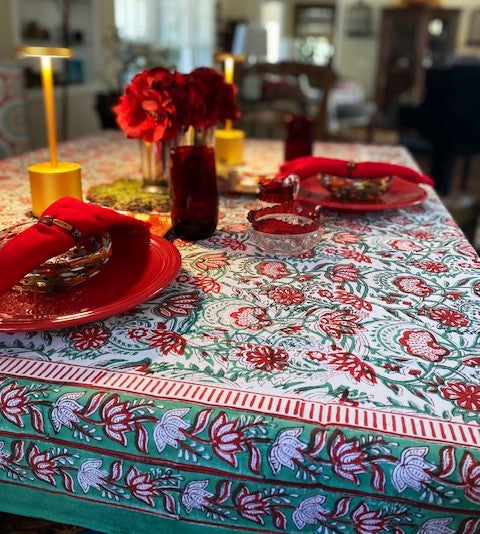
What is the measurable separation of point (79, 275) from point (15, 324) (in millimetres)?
129

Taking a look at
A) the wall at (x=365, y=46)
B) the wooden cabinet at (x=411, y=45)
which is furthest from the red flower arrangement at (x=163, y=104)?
the wall at (x=365, y=46)

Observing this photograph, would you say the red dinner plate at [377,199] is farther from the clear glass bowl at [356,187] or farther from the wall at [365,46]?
the wall at [365,46]

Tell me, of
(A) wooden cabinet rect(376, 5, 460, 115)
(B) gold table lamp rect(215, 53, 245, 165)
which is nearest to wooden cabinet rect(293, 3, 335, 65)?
(A) wooden cabinet rect(376, 5, 460, 115)

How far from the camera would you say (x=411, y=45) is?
26.0 ft

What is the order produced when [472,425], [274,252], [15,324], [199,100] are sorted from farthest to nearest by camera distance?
[199,100] → [274,252] → [15,324] → [472,425]

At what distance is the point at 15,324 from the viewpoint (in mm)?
Result: 578

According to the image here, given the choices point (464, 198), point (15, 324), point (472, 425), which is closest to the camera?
point (472, 425)

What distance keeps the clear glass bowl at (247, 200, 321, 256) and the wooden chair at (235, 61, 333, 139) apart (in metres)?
1.17

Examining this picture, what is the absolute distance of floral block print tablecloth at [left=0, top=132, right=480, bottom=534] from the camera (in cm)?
47

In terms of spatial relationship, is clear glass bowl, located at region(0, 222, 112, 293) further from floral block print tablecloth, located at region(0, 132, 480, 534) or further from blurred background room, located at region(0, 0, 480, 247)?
blurred background room, located at region(0, 0, 480, 247)

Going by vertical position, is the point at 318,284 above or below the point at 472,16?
below

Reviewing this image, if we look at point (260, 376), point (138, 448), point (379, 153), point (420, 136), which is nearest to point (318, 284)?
point (260, 376)

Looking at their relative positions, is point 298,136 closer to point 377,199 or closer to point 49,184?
point 377,199

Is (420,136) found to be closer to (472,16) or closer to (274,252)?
(274,252)
